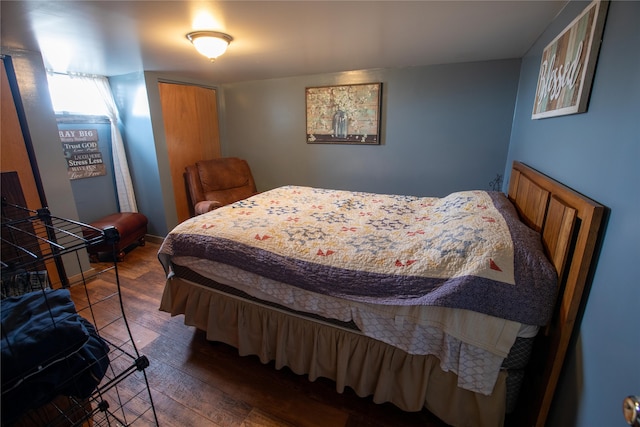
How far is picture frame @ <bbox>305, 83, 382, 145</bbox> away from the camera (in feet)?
11.2

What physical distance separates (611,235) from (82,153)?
4578 millimetres

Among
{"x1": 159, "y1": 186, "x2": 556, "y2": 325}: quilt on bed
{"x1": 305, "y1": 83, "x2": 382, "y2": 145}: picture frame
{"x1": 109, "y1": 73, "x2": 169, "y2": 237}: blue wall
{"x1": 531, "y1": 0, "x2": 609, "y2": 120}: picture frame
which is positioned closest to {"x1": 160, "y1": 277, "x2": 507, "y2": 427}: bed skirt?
{"x1": 159, "y1": 186, "x2": 556, "y2": 325}: quilt on bed

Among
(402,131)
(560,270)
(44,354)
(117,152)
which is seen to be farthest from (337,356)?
(117,152)

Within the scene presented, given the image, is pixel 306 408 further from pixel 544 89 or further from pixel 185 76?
pixel 185 76

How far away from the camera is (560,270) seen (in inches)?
45.8

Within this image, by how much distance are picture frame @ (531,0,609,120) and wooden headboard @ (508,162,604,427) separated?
15.5 inches

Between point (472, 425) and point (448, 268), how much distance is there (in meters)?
0.80

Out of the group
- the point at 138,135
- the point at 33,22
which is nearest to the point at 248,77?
the point at 138,135

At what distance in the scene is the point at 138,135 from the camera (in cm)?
349

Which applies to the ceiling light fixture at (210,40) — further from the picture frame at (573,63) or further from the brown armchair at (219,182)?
→ the picture frame at (573,63)

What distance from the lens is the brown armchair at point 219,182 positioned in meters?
3.69

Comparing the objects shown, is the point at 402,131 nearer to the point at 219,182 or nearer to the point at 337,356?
the point at 219,182

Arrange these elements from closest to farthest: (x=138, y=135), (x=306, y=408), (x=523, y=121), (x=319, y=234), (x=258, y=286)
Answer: (x=306, y=408) → (x=258, y=286) → (x=319, y=234) → (x=523, y=121) → (x=138, y=135)

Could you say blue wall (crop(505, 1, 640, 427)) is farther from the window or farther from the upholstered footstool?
the window
